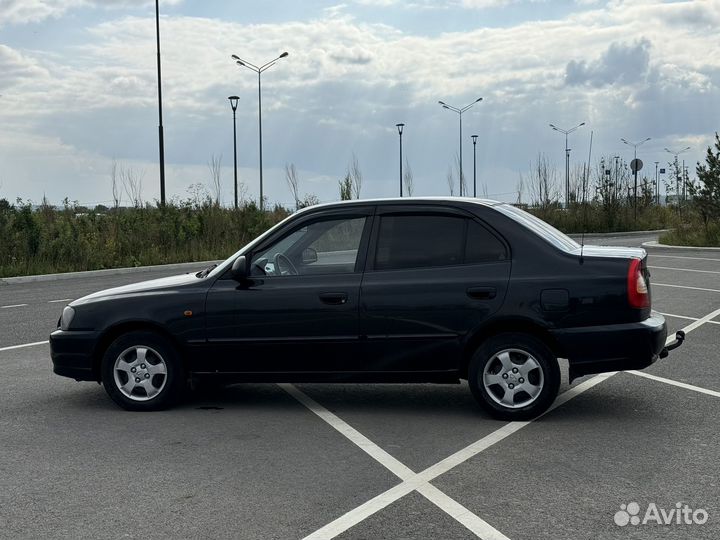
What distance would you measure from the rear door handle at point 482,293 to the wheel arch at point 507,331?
194 millimetres

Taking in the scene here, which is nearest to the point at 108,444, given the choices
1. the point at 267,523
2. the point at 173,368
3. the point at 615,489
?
the point at 173,368

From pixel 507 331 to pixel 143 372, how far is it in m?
2.87

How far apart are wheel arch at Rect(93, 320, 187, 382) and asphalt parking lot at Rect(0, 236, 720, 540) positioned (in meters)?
0.40

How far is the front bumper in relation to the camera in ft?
24.2

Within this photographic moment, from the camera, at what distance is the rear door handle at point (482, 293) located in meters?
6.81

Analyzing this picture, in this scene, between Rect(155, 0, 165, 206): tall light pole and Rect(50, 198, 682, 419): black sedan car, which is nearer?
Rect(50, 198, 682, 419): black sedan car

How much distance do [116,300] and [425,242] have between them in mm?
2499

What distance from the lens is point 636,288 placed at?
671 centimetres

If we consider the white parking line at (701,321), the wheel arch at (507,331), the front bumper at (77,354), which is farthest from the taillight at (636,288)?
the white parking line at (701,321)

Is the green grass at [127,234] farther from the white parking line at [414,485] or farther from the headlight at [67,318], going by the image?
the white parking line at [414,485]

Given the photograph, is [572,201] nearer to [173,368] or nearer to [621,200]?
[621,200]

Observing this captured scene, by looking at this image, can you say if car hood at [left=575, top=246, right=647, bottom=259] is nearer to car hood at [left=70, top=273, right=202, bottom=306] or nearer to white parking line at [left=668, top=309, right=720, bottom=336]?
car hood at [left=70, top=273, right=202, bottom=306]

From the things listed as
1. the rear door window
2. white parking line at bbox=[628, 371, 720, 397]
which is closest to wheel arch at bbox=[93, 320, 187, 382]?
the rear door window
